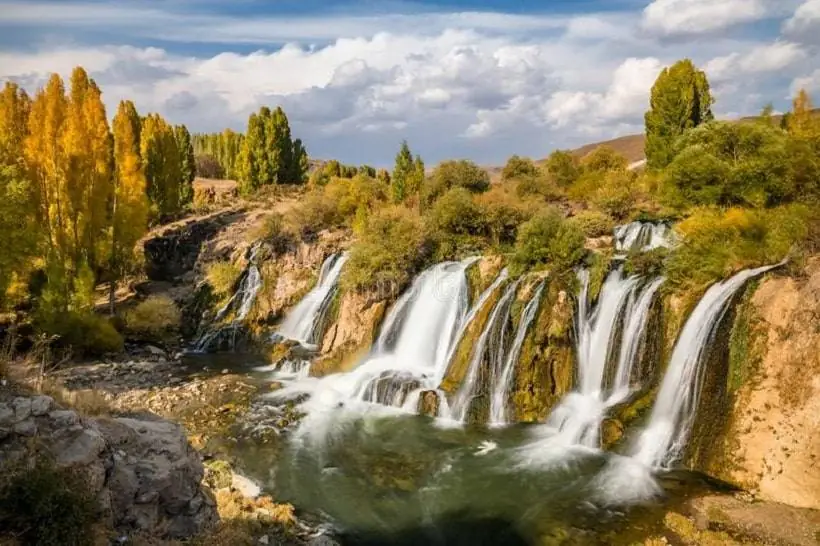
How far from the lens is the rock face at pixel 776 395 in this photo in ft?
40.5

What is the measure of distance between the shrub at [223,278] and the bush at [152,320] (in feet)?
8.34

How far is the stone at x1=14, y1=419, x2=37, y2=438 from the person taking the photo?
7.26 metres

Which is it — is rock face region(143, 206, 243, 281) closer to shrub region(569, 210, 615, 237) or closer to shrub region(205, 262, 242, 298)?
shrub region(205, 262, 242, 298)

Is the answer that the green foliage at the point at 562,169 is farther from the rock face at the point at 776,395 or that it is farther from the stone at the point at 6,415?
the stone at the point at 6,415

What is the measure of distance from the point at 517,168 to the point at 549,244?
15.5m

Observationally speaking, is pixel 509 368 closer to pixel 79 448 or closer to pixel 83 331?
pixel 79 448

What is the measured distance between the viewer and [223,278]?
100ft

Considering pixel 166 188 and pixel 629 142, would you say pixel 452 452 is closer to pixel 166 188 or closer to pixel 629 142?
pixel 166 188

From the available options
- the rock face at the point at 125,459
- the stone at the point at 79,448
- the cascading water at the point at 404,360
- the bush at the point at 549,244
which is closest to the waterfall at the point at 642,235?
the bush at the point at 549,244

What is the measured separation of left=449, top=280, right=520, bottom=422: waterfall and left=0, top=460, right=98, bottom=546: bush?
1256 cm

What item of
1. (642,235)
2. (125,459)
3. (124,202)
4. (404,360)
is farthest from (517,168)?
(125,459)

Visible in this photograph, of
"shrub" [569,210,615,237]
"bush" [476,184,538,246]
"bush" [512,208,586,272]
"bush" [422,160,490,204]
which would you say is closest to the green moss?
"bush" [512,208,586,272]

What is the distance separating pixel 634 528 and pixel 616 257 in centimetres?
1013

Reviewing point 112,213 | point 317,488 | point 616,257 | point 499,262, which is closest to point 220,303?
point 112,213
